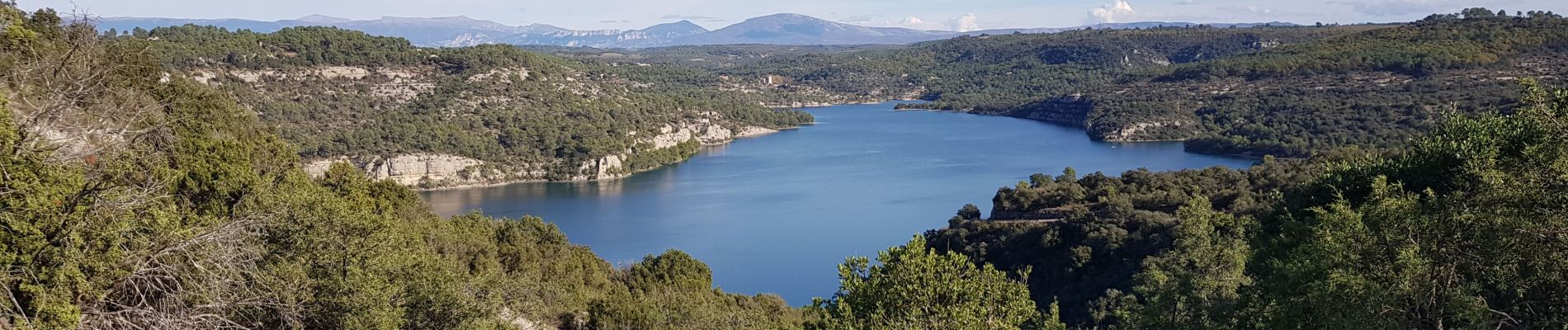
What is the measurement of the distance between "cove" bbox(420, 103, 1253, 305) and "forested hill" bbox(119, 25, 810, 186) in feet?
7.12

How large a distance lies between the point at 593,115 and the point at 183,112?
54146 mm

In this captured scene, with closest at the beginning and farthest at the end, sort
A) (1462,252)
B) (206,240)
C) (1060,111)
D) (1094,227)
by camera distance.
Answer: (206,240), (1462,252), (1094,227), (1060,111)

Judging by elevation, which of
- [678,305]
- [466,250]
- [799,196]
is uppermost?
[466,250]

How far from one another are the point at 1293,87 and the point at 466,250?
238 ft

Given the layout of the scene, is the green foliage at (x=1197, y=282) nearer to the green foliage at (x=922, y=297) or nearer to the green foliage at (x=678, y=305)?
→ the green foliage at (x=922, y=297)

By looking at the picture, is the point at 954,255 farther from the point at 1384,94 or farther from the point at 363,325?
the point at 1384,94

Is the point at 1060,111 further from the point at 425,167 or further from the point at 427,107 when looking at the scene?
the point at 425,167

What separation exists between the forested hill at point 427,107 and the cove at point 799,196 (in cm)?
217

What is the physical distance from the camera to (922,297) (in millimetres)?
8797

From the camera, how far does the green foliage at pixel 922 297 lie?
8.65 meters

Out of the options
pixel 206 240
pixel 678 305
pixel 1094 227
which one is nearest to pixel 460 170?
pixel 1094 227

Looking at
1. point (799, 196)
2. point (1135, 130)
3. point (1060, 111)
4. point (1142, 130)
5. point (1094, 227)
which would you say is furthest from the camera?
point (1060, 111)

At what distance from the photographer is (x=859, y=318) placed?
9.17 meters

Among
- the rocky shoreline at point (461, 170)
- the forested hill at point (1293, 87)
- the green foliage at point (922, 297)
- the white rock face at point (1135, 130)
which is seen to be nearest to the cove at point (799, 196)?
Result: the rocky shoreline at point (461, 170)
